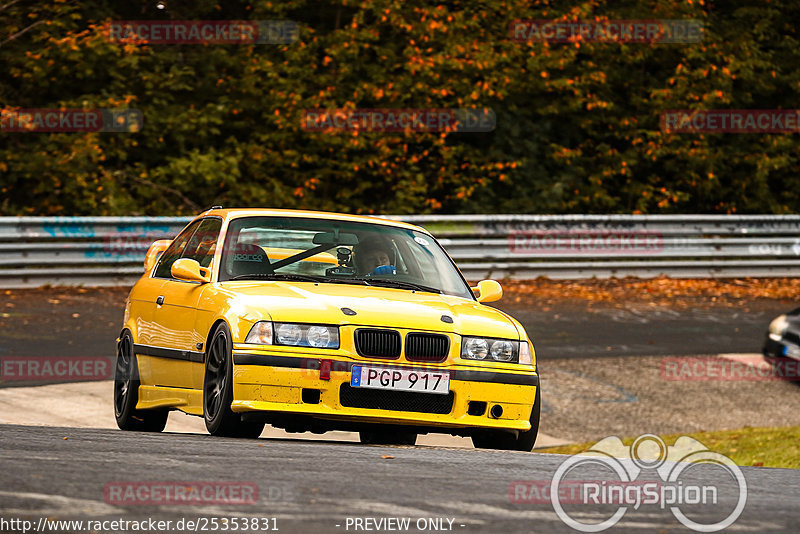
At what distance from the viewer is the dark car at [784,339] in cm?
1358

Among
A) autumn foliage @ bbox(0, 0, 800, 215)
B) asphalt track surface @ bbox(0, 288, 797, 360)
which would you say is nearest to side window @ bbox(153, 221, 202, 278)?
asphalt track surface @ bbox(0, 288, 797, 360)

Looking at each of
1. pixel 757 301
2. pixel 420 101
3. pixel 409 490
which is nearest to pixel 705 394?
pixel 757 301

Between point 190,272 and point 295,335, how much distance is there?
110cm

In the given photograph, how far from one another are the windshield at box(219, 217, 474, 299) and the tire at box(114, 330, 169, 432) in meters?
1.16

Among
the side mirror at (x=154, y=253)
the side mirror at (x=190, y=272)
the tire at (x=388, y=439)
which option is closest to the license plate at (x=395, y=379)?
the side mirror at (x=190, y=272)

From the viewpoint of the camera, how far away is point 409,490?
5.31 m

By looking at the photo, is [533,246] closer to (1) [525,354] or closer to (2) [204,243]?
(2) [204,243]

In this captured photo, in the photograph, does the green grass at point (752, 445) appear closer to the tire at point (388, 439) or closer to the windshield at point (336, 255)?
the tire at point (388, 439)

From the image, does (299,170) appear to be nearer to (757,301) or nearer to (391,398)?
(757,301)

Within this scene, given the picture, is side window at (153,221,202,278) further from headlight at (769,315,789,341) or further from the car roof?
headlight at (769,315,789,341)

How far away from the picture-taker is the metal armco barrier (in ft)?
57.1

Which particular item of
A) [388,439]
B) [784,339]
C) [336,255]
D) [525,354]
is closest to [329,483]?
[525,354]

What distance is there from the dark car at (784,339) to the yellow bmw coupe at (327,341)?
621 cm

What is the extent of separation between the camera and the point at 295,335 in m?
6.99
